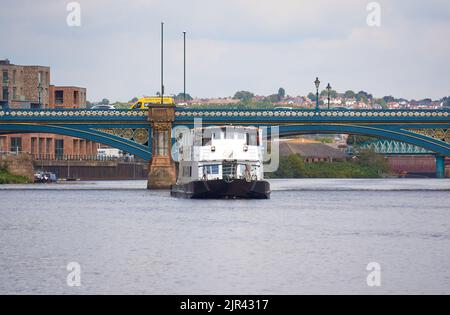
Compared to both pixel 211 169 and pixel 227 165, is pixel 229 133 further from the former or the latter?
pixel 211 169

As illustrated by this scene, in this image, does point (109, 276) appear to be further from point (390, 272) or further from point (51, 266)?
point (390, 272)

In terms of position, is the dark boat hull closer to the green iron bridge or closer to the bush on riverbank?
the green iron bridge

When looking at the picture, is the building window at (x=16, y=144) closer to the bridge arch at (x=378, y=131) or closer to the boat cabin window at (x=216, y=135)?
the bridge arch at (x=378, y=131)

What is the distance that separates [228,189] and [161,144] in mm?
26741

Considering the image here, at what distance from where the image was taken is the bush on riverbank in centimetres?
15475

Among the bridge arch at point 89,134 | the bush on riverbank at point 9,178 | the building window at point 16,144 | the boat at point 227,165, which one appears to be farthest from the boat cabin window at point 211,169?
the building window at point 16,144

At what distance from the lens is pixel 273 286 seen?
158ft

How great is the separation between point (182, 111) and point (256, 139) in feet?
82.9

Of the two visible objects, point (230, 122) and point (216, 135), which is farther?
point (230, 122)

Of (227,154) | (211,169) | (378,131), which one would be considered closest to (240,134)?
(227,154)

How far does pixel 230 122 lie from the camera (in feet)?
411

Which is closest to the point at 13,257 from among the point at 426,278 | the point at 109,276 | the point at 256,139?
the point at 109,276

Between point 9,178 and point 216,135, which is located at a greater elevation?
point 216,135
